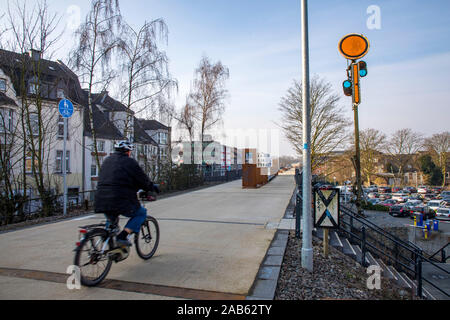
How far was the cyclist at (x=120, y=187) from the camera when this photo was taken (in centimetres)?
362

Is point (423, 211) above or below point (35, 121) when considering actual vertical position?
below

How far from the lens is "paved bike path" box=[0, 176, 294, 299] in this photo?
3420 mm

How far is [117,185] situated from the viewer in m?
3.66

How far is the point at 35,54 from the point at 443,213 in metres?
36.1

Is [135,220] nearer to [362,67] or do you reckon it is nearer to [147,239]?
[147,239]

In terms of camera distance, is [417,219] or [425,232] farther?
[417,219]

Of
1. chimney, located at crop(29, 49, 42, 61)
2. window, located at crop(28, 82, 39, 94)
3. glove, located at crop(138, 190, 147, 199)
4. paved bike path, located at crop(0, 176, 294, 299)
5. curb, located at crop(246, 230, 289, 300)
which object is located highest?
chimney, located at crop(29, 49, 42, 61)

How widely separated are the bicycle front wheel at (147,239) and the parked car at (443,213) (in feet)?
112

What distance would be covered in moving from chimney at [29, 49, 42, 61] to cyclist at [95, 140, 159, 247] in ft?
33.6

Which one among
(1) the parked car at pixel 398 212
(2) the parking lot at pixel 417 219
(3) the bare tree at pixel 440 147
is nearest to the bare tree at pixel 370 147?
(2) the parking lot at pixel 417 219

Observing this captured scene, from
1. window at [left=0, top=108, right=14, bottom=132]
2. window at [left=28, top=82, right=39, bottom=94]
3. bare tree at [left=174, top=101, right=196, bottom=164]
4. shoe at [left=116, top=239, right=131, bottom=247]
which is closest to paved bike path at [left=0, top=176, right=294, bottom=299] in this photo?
shoe at [left=116, top=239, right=131, bottom=247]

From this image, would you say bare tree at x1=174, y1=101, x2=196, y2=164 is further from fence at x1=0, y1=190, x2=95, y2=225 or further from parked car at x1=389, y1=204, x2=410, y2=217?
parked car at x1=389, y1=204, x2=410, y2=217

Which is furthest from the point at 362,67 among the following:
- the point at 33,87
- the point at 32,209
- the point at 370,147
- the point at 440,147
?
the point at 440,147

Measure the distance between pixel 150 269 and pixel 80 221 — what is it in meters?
5.28
